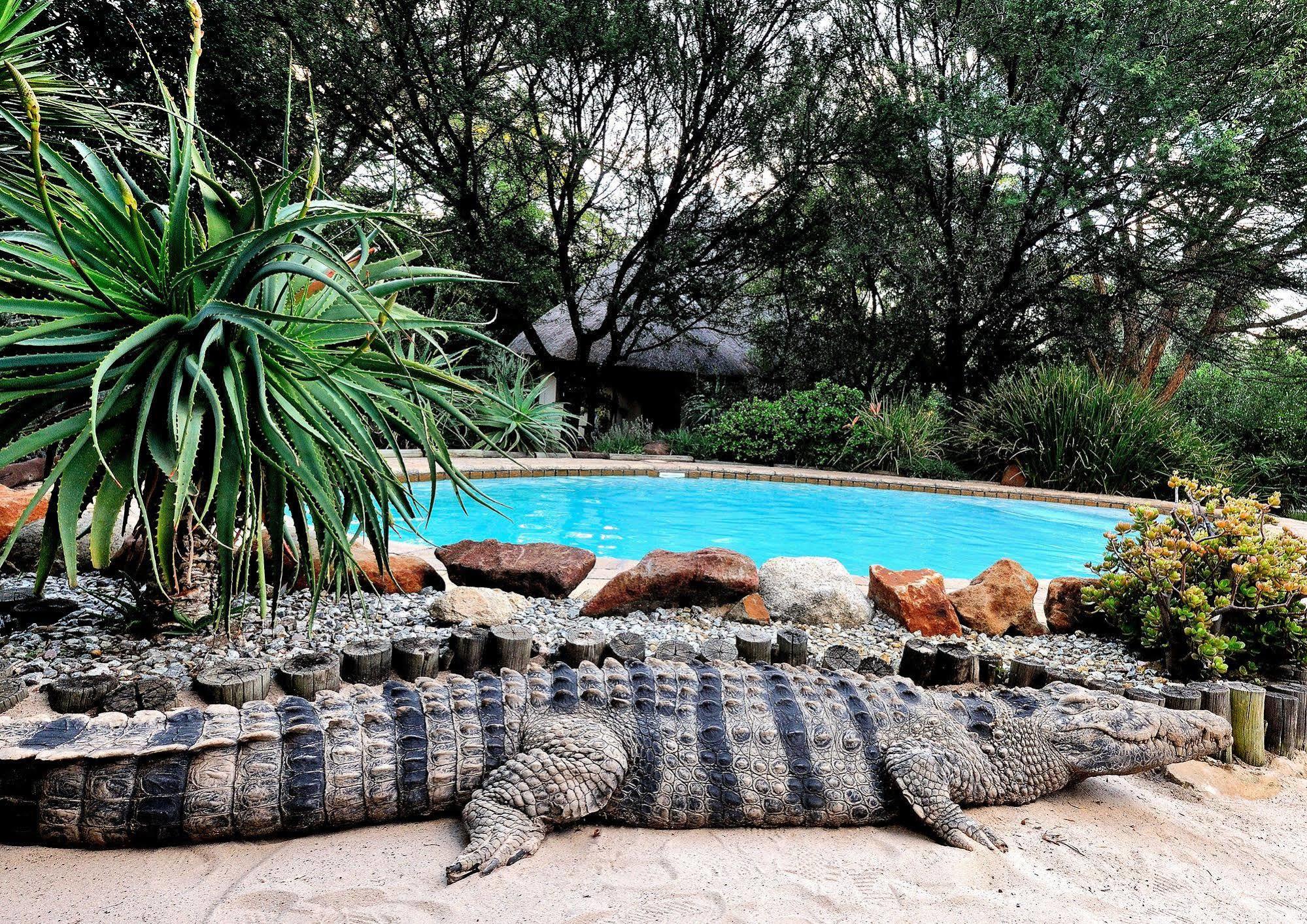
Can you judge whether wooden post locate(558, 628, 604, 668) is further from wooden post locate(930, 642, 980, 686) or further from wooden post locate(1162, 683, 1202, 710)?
wooden post locate(1162, 683, 1202, 710)

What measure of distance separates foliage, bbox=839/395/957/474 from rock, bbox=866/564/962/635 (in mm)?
7371

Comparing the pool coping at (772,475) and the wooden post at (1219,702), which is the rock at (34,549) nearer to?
the wooden post at (1219,702)

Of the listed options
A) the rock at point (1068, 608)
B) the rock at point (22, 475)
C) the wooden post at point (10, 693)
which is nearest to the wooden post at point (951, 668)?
the rock at point (1068, 608)

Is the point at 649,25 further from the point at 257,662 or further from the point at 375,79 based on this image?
the point at 257,662

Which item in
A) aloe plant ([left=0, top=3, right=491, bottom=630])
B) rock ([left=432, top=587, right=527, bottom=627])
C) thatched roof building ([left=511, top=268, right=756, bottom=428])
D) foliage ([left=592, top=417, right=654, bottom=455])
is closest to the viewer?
aloe plant ([left=0, top=3, right=491, bottom=630])

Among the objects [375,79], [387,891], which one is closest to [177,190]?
[387,891]

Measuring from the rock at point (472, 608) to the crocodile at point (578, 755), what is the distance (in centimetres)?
89

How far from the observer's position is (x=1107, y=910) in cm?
168

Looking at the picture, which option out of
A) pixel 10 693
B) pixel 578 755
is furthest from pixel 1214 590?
pixel 10 693

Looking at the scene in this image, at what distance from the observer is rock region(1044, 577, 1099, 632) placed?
11.7ft

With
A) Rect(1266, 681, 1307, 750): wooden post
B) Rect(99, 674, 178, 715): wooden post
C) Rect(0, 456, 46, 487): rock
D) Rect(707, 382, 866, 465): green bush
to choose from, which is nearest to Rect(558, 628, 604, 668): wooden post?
Rect(99, 674, 178, 715): wooden post

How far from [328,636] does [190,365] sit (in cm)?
121

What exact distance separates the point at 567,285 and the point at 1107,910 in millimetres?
11610

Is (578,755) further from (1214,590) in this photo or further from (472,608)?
(1214,590)
